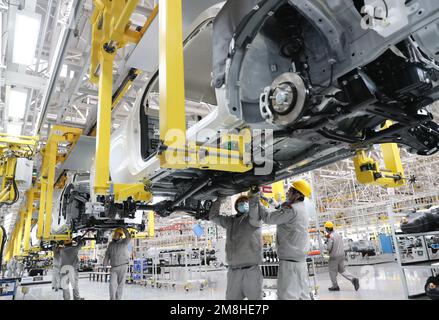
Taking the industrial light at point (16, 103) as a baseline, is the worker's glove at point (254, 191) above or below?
below

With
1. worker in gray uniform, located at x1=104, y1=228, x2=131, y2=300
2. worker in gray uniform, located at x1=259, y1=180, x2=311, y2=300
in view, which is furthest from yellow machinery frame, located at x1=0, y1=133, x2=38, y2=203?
worker in gray uniform, located at x1=259, y1=180, x2=311, y2=300

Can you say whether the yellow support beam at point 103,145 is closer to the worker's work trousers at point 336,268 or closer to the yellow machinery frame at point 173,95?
the yellow machinery frame at point 173,95

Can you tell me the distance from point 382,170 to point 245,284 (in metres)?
2.47

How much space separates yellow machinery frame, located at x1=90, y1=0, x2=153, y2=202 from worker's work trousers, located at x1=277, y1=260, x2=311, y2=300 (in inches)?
74.1

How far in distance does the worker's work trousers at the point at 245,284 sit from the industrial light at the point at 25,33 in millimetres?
4078

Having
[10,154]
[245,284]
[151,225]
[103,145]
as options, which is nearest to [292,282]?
[245,284]

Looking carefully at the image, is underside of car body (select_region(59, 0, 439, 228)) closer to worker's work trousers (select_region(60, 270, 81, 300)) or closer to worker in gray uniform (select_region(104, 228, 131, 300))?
worker in gray uniform (select_region(104, 228, 131, 300))

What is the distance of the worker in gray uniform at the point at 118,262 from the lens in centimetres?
737

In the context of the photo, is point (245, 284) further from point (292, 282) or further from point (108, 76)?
point (108, 76)

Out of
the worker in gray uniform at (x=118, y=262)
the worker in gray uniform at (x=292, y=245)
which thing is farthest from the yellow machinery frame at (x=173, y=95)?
the worker in gray uniform at (x=118, y=262)

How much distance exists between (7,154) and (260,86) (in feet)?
20.5

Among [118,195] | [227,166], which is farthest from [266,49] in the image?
[118,195]

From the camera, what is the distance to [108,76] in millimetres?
3965

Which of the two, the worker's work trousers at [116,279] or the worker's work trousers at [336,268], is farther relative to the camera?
the worker's work trousers at [336,268]
